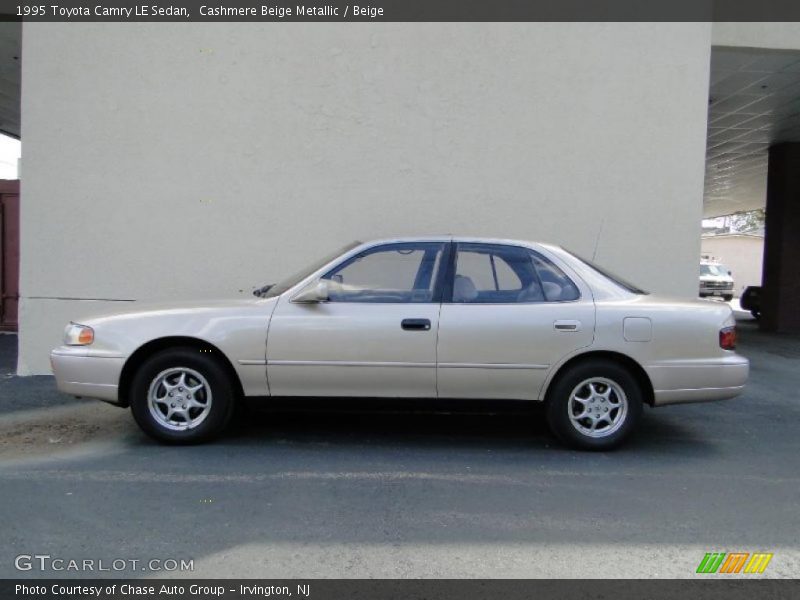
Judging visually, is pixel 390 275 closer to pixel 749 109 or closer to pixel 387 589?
pixel 387 589

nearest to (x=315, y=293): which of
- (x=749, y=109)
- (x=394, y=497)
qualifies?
(x=394, y=497)

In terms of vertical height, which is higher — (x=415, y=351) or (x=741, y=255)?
(x=741, y=255)

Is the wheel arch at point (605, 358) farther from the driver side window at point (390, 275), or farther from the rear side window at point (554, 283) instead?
the driver side window at point (390, 275)

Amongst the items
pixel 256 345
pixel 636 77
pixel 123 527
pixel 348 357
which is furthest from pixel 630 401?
pixel 636 77

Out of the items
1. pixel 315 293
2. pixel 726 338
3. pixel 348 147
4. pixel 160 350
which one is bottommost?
pixel 160 350

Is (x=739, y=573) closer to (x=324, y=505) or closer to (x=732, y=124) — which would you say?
(x=324, y=505)

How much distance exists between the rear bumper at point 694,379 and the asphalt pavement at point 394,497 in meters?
0.50

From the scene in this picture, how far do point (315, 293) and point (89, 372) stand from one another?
1.77 meters

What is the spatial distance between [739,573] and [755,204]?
25.4 meters

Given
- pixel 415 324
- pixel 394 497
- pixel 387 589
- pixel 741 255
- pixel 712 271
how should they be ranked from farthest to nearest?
1. pixel 741 255
2. pixel 712 271
3. pixel 415 324
4. pixel 394 497
5. pixel 387 589

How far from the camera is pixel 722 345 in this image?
16.3 ft

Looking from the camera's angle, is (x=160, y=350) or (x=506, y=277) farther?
(x=506, y=277)

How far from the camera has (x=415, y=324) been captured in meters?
4.84

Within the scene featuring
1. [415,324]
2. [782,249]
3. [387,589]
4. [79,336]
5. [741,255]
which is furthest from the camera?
[741,255]
